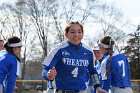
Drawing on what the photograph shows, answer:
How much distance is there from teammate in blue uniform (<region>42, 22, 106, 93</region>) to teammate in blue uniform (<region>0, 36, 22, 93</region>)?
132cm

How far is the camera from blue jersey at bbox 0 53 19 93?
7023 millimetres

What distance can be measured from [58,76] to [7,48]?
1772 mm

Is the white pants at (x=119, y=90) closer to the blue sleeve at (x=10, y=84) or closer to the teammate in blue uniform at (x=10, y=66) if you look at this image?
the teammate in blue uniform at (x=10, y=66)

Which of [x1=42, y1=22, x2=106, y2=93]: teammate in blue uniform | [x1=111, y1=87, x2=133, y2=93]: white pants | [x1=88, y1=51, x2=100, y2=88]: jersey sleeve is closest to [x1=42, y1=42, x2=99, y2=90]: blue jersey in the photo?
[x1=42, y1=22, x2=106, y2=93]: teammate in blue uniform

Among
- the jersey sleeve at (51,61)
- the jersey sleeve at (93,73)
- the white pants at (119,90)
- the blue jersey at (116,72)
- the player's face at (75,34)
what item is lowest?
the white pants at (119,90)

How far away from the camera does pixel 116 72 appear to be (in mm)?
8383

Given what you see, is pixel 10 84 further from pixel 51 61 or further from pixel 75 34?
pixel 75 34

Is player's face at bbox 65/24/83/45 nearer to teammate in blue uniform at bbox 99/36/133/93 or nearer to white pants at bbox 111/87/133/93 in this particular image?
teammate in blue uniform at bbox 99/36/133/93

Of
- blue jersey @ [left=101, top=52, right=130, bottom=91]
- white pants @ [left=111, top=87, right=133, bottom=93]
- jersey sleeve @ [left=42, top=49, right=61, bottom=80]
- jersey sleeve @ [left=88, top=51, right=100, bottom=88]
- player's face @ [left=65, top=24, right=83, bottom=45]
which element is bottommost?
white pants @ [left=111, top=87, right=133, bottom=93]

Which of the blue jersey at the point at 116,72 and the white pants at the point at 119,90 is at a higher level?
the blue jersey at the point at 116,72

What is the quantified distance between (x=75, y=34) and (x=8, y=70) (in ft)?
5.99

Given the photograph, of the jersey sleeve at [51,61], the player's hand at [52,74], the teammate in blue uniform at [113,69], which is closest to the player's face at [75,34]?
the jersey sleeve at [51,61]

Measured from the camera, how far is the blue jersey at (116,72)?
8242 millimetres

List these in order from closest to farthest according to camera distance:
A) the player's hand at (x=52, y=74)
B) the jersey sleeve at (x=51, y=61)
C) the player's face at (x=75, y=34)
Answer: the player's hand at (x=52, y=74)
the jersey sleeve at (x=51, y=61)
the player's face at (x=75, y=34)
